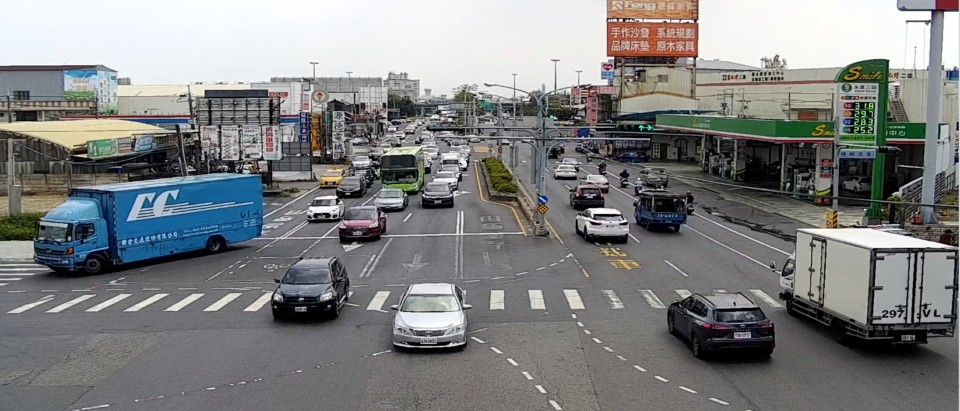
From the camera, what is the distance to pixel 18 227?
42625 mm

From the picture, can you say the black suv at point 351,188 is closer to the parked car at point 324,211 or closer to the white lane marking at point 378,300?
the parked car at point 324,211

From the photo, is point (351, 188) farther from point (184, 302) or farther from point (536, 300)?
point (536, 300)

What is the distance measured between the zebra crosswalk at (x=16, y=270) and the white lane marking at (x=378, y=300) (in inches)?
525

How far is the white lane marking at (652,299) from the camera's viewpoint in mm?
25656

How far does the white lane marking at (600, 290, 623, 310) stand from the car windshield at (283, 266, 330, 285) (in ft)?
26.4

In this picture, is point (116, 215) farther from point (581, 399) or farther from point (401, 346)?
point (581, 399)

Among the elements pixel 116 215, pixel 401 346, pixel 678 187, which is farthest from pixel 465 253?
pixel 678 187

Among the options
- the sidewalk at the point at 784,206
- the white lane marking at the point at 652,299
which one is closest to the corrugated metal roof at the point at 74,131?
the sidewalk at the point at 784,206

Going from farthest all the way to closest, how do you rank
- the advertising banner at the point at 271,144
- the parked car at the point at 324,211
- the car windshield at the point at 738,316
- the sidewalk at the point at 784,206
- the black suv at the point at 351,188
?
the advertising banner at the point at 271,144 < the black suv at the point at 351,188 < the parked car at the point at 324,211 < the sidewalk at the point at 784,206 < the car windshield at the point at 738,316

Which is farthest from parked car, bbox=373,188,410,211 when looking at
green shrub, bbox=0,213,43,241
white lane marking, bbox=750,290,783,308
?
white lane marking, bbox=750,290,783,308

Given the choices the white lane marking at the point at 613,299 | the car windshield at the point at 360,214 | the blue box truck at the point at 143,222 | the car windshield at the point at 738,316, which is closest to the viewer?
the car windshield at the point at 738,316

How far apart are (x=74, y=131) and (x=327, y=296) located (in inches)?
2063

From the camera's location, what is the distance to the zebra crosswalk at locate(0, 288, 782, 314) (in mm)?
25500

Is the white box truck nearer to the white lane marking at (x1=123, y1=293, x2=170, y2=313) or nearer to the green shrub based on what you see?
the white lane marking at (x1=123, y1=293, x2=170, y2=313)
